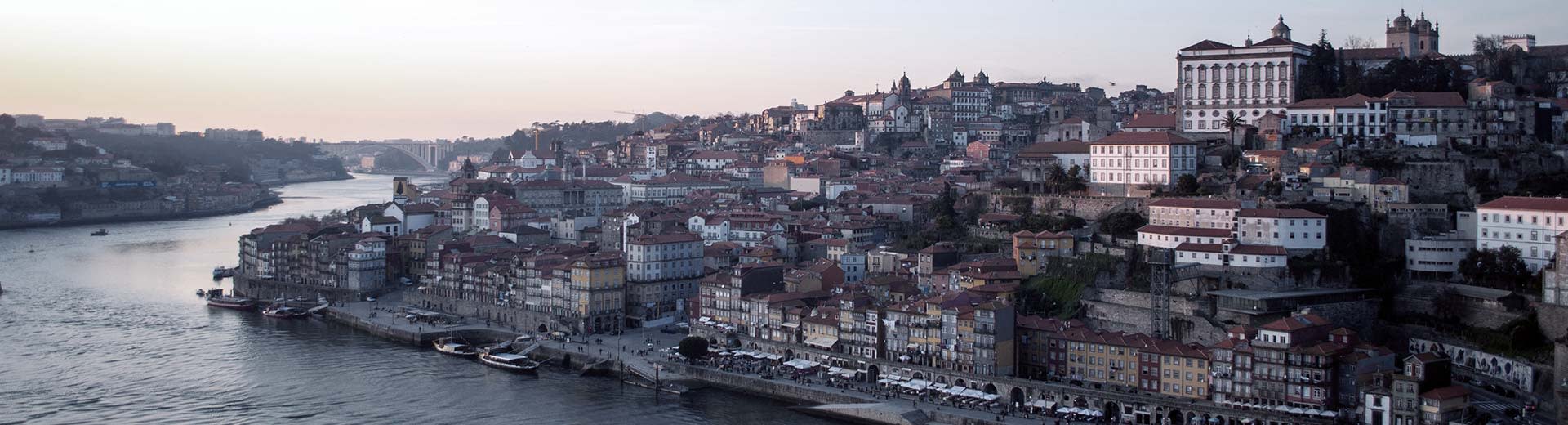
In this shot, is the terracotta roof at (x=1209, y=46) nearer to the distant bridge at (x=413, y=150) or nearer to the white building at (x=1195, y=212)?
the white building at (x=1195, y=212)

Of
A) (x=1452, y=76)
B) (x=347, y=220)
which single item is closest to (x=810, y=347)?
(x=1452, y=76)

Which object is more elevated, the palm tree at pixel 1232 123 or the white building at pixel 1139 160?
the palm tree at pixel 1232 123

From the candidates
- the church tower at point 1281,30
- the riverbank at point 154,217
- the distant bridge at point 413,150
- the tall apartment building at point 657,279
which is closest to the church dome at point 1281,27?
the church tower at point 1281,30

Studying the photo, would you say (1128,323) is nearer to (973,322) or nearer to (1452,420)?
(973,322)

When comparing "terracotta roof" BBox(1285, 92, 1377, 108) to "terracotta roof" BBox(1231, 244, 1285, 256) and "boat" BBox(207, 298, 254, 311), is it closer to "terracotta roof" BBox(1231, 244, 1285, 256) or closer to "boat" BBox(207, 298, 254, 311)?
"terracotta roof" BBox(1231, 244, 1285, 256)

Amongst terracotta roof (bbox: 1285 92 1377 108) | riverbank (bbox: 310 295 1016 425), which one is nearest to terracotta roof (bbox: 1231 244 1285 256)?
riverbank (bbox: 310 295 1016 425)
